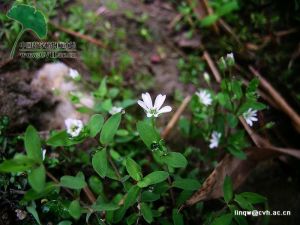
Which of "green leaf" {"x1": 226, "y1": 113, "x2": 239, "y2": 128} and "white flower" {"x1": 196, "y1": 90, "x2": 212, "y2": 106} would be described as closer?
"green leaf" {"x1": 226, "y1": 113, "x2": 239, "y2": 128}

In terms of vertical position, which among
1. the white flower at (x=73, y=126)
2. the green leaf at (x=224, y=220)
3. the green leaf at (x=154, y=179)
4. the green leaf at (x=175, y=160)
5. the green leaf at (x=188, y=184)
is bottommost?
the green leaf at (x=224, y=220)

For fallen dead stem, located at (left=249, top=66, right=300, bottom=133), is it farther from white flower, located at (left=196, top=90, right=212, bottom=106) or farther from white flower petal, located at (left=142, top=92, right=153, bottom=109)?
white flower petal, located at (left=142, top=92, right=153, bottom=109)

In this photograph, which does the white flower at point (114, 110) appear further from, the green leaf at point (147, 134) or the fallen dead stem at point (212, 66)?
the fallen dead stem at point (212, 66)

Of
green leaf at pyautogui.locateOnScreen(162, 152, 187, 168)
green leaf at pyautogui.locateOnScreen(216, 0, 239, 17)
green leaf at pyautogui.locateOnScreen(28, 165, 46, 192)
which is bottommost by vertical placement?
green leaf at pyautogui.locateOnScreen(162, 152, 187, 168)

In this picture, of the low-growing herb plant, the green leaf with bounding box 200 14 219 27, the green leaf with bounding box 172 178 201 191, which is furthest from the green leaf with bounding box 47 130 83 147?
the green leaf with bounding box 200 14 219 27

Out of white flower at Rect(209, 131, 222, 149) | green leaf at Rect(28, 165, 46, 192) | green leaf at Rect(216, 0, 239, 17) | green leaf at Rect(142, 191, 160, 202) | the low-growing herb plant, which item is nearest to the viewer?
green leaf at Rect(28, 165, 46, 192)

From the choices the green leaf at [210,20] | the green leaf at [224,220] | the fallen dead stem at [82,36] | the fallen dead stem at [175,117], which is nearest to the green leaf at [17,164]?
the green leaf at [224,220]

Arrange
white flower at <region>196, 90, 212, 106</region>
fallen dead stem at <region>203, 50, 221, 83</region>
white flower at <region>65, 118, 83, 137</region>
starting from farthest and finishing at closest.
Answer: fallen dead stem at <region>203, 50, 221, 83</region>
white flower at <region>196, 90, 212, 106</region>
white flower at <region>65, 118, 83, 137</region>

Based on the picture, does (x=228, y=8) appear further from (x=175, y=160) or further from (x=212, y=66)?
(x=175, y=160)
